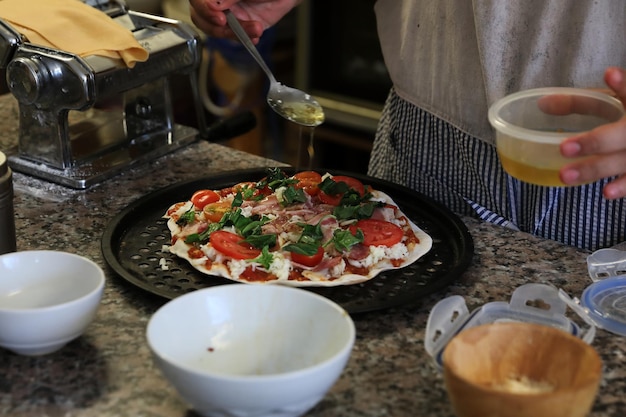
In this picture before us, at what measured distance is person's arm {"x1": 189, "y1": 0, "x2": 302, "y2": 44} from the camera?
1.57 meters

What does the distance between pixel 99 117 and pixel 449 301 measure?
985 mm

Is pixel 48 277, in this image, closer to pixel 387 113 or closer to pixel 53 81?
Result: pixel 53 81

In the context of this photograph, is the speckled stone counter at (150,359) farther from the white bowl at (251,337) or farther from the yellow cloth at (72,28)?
the yellow cloth at (72,28)

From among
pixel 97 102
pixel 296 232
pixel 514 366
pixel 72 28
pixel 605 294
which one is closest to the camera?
pixel 514 366

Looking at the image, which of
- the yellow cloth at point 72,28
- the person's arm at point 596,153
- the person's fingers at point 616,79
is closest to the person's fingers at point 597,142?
the person's arm at point 596,153

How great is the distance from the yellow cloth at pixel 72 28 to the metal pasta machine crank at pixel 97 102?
0.02 meters

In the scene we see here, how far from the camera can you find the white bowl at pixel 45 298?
0.99 m

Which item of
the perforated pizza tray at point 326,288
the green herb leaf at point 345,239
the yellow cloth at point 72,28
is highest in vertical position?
the yellow cloth at point 72,28

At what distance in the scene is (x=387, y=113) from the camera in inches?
68.6

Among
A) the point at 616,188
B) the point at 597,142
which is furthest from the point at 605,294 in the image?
the point at 597,142

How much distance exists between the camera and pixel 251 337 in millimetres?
1015

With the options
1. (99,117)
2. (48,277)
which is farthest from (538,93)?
(99,117)

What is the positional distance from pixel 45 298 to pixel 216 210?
1.23 feet

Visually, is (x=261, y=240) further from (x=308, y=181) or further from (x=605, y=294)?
(x=605, y=294)
